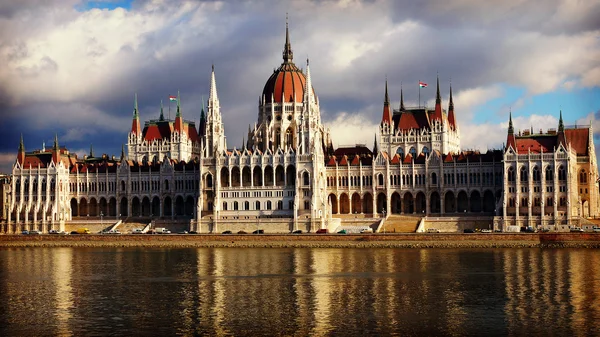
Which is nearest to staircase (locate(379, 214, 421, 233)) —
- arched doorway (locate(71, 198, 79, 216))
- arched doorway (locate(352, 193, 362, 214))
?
arched doorway (locate(352, 193, 362, 214))

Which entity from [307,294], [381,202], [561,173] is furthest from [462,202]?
[307,294]

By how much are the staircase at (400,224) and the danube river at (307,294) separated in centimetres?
2336

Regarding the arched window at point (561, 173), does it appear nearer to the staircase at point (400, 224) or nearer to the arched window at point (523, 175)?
the arched window at point (523, 175)

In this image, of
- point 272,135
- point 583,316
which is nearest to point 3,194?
point 272,135

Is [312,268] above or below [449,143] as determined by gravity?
below

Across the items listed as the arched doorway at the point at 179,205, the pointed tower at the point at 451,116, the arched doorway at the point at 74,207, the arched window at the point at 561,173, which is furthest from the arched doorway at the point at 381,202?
the arched doorway at the point at 74,207

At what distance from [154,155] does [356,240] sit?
67.5 m

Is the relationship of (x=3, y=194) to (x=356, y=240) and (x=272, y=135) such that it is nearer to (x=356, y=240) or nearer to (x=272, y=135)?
(x=272, y=135)

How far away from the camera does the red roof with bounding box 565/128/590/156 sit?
13612 cm

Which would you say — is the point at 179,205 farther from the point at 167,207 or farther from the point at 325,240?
the point at 325,240

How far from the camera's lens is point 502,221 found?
129 m

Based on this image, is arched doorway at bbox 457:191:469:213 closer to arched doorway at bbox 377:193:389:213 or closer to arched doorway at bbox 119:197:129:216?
arched doorway at bbox 377:193:389:213

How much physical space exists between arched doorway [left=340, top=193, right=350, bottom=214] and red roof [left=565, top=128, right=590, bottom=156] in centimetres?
3351

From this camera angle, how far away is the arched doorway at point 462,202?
141000 mm
